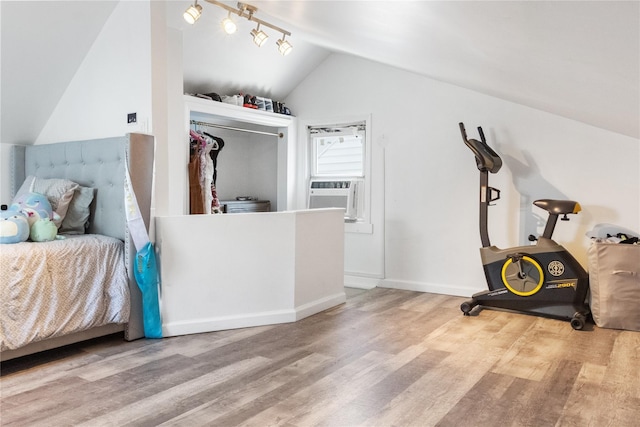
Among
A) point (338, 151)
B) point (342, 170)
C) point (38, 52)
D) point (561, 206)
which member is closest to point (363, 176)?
point (342, 170)

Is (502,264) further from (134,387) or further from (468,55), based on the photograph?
(134,387)

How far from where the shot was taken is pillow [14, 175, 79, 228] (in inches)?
124

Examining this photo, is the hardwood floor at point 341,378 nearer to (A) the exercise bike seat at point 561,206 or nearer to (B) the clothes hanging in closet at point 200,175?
(A) the exercise bike seat at point 561,206

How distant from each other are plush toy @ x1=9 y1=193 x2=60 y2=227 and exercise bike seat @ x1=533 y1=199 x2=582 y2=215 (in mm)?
3641

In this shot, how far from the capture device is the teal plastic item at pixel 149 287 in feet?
9.95

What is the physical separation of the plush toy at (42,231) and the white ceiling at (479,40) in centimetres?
117

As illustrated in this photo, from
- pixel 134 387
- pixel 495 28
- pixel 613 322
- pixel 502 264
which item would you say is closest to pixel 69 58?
pixel 134 387

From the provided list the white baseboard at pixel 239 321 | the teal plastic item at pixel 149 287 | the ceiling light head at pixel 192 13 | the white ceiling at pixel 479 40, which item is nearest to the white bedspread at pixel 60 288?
the teal plastic item at pixel 149 287

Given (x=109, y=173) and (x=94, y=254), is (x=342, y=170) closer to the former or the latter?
(x=109, y=173)

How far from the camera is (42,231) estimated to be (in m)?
2.87

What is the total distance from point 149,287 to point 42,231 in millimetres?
728

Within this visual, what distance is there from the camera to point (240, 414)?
2.09 m

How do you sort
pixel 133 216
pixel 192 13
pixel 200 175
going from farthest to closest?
pixel 200 175 < pixel 192 13 < pixel 133 216

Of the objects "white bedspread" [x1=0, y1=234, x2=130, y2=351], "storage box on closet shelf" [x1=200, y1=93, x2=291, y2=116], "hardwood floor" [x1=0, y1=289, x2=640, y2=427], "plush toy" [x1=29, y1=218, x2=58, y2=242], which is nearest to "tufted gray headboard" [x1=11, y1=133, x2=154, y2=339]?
"white bedspread" [x1=0, y1=234, x2=130, y2=351]
